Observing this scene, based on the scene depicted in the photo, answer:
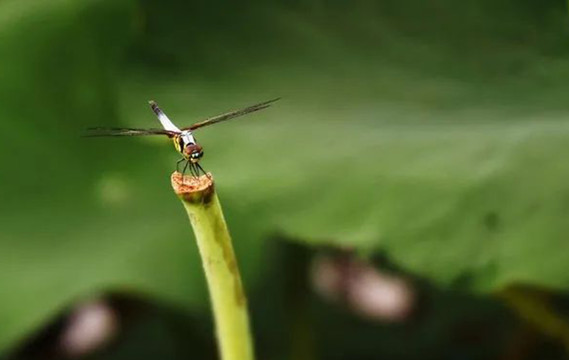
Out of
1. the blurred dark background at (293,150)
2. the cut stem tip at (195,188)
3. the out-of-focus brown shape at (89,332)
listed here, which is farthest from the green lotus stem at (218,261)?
the out-of-focus brown shape at (89,332)

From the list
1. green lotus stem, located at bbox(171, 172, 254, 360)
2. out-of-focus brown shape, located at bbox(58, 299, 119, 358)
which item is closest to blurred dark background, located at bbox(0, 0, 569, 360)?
out-of-focus brown shape, located at bbox(58, 299, 119, 358)

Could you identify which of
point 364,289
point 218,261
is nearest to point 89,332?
point 364,289

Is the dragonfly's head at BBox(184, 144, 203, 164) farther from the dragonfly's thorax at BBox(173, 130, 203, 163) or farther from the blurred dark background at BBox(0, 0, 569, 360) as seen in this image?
the blurred dark background at BBox(0, 0, 569, 360)

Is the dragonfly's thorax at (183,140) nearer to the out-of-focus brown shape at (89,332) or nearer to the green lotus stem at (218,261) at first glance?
the green lotus stem at (218,261)

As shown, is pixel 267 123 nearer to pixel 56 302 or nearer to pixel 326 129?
pixel 326 129

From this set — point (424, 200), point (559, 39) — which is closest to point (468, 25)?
point (559, 39)

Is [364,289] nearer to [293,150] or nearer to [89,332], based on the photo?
[89,332]
